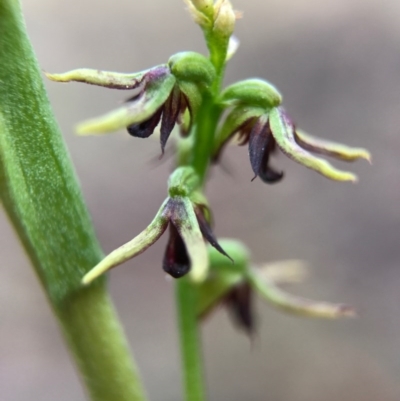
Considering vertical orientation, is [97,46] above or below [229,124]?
below

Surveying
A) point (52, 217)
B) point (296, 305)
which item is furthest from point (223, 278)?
point (52, 217)

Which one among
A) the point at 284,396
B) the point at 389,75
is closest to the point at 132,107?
the point at 284,396

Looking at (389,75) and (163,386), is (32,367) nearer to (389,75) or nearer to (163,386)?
(163,386)

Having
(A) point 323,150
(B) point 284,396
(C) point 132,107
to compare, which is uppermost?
(C) point 132,107

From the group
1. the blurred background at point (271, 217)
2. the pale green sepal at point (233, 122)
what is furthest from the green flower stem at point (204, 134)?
the blurred background at point (271, 217)

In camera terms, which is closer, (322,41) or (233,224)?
(233,224)

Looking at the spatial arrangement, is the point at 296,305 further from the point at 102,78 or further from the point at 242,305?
the point at 102,78

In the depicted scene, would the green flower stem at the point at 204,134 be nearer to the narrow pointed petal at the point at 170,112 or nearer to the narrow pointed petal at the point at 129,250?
the narrow pointed petal at the point at 170,112
